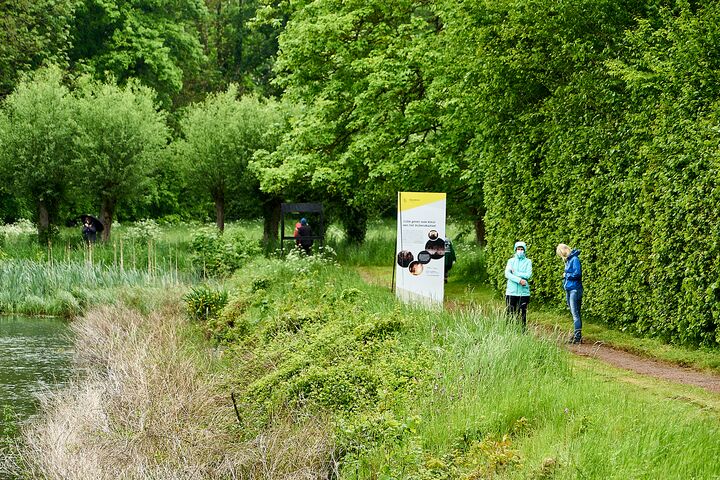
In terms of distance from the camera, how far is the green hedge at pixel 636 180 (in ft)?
43.5

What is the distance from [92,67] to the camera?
4447 cm

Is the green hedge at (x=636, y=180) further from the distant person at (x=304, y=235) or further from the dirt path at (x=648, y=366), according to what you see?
the distant person at (x=304, y=235)

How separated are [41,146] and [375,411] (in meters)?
26.8

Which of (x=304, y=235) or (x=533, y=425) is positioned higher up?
(x=304, y=235)

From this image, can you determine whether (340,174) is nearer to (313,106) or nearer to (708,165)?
(313,106)

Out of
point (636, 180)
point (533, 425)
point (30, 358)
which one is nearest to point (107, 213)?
point (30, 358)

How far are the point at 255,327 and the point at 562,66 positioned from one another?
7779 millimetres

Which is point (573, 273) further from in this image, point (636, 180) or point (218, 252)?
point (218, 252)

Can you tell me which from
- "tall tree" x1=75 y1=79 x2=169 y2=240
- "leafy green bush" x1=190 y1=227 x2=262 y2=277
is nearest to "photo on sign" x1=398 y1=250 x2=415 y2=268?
"leafy green bush" x1=190 y1=227 x2=262 y2=277

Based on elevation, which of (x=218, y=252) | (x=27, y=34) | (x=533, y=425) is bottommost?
(x=533, y=425)

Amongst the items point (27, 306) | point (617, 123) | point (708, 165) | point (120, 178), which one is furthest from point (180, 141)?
point (708, 165)

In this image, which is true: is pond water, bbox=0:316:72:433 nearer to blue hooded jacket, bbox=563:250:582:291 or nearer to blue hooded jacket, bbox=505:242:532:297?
blue hooded jacket, bbox=505:242:532:297

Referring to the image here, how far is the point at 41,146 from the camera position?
3344 centimetres

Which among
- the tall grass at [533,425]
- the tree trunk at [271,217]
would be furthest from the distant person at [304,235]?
the tall grass at [533,425]
